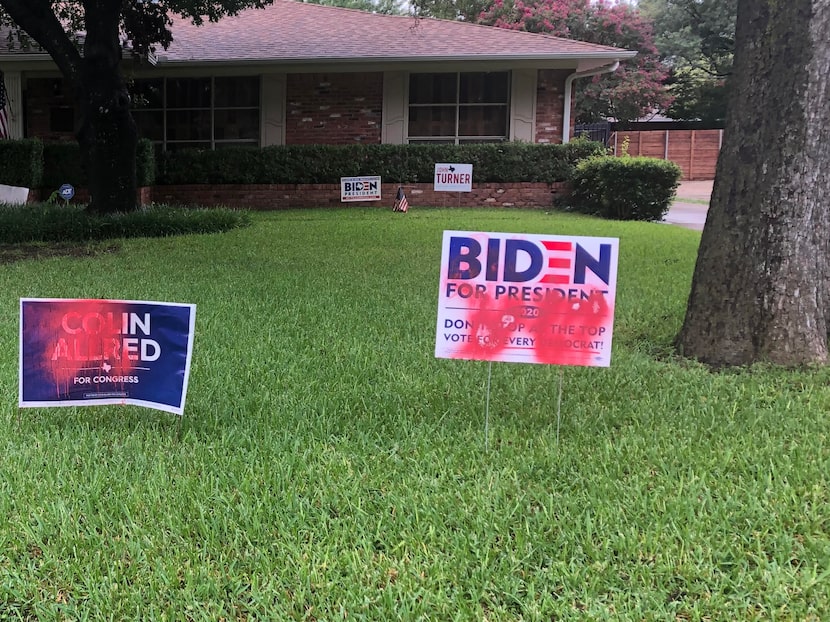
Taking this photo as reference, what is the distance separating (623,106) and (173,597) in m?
33.1

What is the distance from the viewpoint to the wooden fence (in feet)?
103

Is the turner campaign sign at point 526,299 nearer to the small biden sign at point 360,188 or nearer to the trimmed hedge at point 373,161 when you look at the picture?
the small biden sign at point 360,188

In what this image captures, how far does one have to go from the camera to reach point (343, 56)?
16.6 m

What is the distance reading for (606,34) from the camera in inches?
1244

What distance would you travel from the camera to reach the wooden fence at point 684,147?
31.5m

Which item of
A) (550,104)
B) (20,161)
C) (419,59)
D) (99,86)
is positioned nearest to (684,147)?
(550,104)

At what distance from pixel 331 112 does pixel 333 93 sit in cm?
47

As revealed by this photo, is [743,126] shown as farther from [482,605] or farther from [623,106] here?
[623,106]

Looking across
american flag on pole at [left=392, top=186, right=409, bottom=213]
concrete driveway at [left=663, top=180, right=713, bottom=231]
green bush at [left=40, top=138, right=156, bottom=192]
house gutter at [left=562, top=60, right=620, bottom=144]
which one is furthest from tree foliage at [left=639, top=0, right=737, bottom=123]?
green bush at [left=40, top=138, right=156, bottom=192]

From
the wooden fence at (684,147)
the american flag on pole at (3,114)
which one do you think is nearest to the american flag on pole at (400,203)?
the american flag on pole at (3,114)

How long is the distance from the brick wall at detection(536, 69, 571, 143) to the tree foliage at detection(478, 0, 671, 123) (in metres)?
13.6

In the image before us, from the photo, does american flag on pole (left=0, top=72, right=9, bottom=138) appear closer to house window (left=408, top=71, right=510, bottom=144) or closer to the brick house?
the brick house

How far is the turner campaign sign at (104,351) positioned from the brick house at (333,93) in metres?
14.8

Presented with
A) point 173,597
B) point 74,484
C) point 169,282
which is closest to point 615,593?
point 173,597
